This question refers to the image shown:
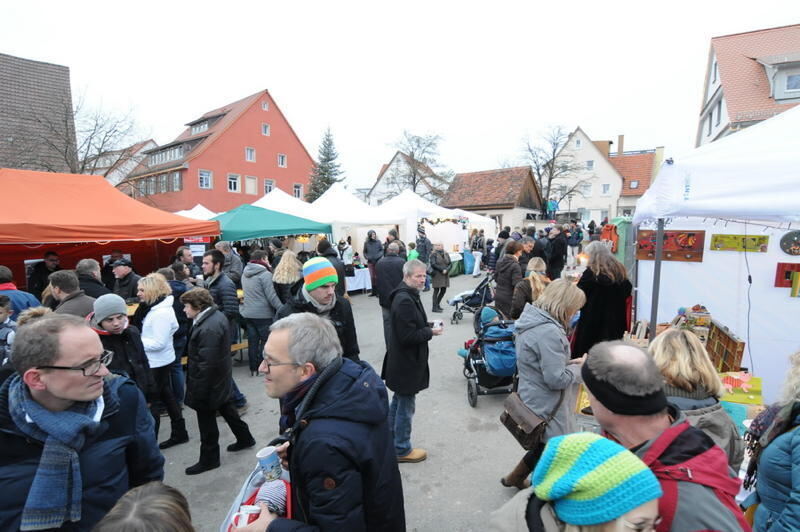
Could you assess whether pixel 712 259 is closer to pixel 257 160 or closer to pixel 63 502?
pixel 63 502

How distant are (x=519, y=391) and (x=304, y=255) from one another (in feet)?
26.7

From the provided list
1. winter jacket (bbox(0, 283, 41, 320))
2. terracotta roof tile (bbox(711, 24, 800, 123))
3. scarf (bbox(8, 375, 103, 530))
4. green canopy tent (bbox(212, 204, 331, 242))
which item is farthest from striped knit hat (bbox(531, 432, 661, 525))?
terracotta roof tile (bbox(711, 24, 800, 123))

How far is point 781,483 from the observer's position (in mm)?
1525

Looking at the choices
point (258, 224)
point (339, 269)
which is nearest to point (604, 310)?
point (339, 269)

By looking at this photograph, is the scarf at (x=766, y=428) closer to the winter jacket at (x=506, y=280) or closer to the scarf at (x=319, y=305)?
the scarf at (x=319, y=305)

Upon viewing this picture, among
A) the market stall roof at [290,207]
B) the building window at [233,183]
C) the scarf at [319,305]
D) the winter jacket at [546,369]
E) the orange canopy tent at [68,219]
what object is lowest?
the winter jacket at [546,369]

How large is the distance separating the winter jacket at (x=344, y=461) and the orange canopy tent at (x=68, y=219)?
6881 millimetres

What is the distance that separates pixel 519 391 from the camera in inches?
117

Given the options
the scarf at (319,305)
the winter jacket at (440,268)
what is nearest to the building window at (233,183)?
the winter jacket at (440,268)

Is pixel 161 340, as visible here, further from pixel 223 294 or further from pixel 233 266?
pixel 233 266

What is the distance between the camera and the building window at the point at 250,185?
31.6m

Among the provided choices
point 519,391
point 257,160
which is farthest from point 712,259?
point 257,160

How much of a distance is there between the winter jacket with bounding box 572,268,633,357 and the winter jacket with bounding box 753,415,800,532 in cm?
251

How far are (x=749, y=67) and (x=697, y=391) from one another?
1177 inches
